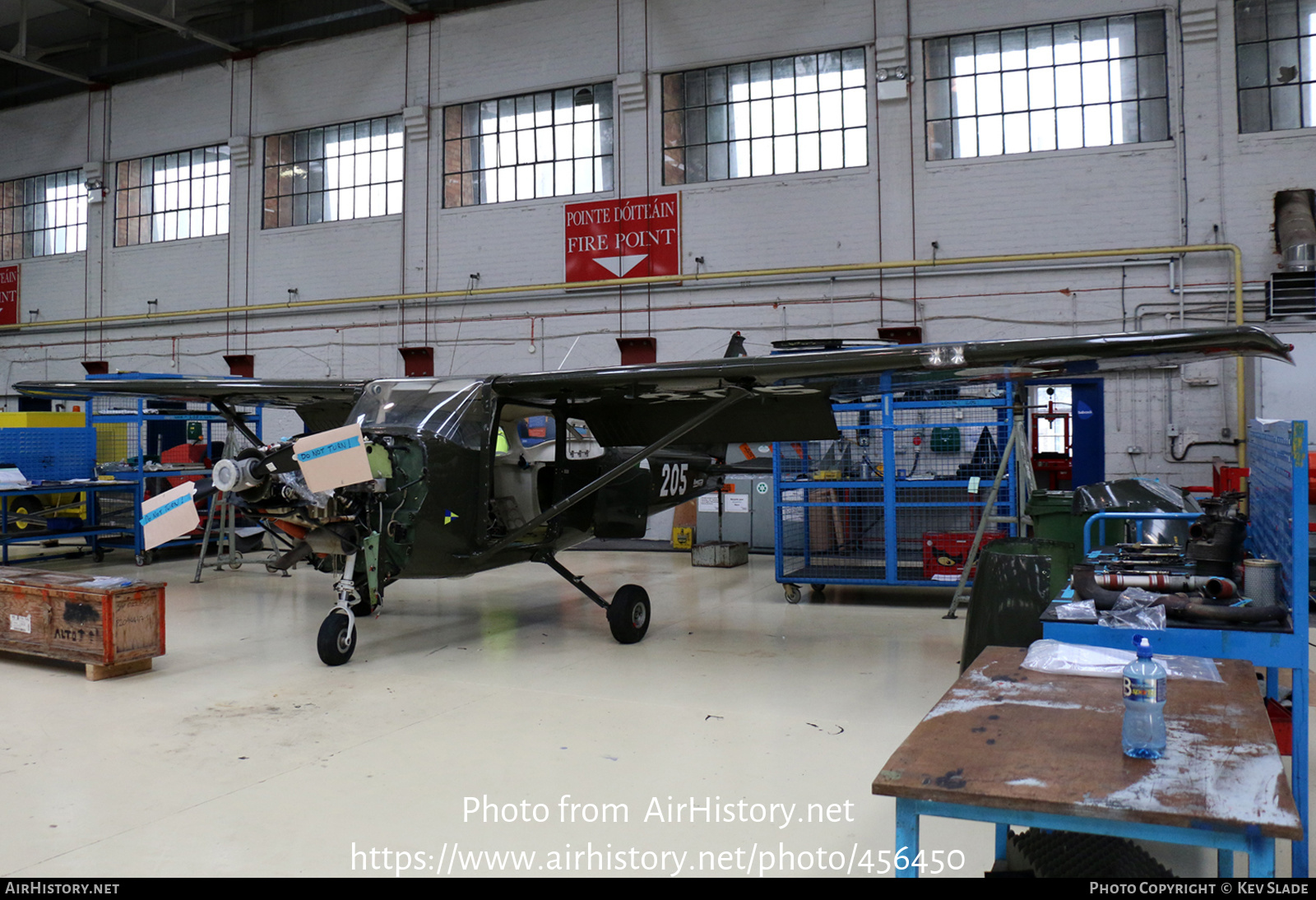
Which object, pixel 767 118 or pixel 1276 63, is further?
pixel 767 118

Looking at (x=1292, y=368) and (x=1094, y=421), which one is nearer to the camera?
(x=1292, y=368)

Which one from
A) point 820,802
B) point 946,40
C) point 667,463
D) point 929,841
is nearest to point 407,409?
point 667,463

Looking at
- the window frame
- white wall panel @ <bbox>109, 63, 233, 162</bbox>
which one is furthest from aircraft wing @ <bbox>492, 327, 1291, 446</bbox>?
white wall panel @ <bbox>109, 63, 233, 162</bbox>

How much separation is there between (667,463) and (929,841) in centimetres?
491

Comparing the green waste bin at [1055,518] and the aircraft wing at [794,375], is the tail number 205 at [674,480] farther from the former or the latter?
the green waste bin at [1055,518]

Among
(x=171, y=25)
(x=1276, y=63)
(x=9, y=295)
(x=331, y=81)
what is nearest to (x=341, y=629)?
(x=1276, y=63)

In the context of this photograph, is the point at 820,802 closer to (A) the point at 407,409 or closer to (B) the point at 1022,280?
(A) the point at 407,409

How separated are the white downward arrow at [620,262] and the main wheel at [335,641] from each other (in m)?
8.11

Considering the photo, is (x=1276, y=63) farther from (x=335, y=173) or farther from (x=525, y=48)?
(x=335, y=173)

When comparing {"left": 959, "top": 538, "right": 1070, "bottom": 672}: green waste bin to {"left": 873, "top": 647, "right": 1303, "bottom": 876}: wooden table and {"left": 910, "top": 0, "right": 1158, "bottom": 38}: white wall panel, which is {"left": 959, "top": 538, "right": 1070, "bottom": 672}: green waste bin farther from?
{"left": 910, "top": 0, "right": 1158, "bottom": 38}: white wall panel

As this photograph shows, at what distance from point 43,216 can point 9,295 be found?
1.72 metres

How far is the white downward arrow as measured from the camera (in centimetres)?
1274

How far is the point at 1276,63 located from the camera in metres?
10.4

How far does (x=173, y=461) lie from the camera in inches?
495
